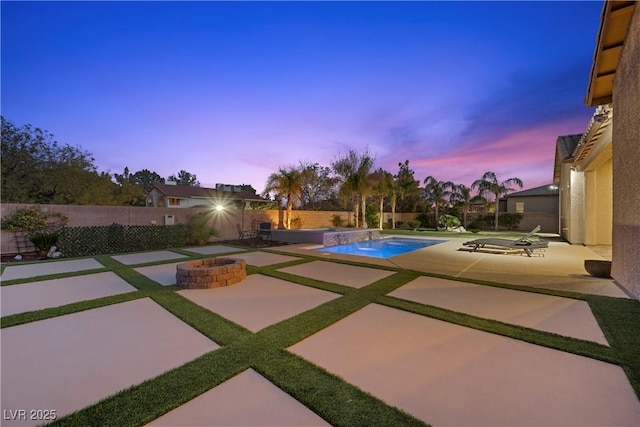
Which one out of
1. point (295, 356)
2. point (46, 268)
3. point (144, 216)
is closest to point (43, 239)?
point (46, 268)

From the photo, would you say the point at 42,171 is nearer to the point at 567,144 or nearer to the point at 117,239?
the point at 117,239

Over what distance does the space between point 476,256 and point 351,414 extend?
871 cm

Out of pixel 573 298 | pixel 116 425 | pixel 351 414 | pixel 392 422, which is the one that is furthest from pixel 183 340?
pixel 573 298

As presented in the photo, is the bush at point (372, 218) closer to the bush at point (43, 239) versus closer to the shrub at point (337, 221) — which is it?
the shrub at point (337, 221)

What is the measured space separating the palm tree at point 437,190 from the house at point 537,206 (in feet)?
21.4

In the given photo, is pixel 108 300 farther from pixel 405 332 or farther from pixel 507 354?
pixel 507 354

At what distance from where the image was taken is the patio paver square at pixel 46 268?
636 cm

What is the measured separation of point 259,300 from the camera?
4.48 m


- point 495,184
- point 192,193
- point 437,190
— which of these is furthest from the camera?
point 192,193

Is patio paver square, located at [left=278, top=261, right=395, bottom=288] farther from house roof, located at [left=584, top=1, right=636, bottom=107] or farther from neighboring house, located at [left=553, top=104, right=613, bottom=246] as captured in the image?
neighboring house, located at [left=553, top=104, right=613, bottom=246]

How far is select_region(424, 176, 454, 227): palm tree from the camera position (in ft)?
82.9

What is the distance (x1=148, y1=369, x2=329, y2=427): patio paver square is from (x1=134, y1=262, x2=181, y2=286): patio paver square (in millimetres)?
4211

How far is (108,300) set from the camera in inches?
175

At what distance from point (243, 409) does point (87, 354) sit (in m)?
2.06
